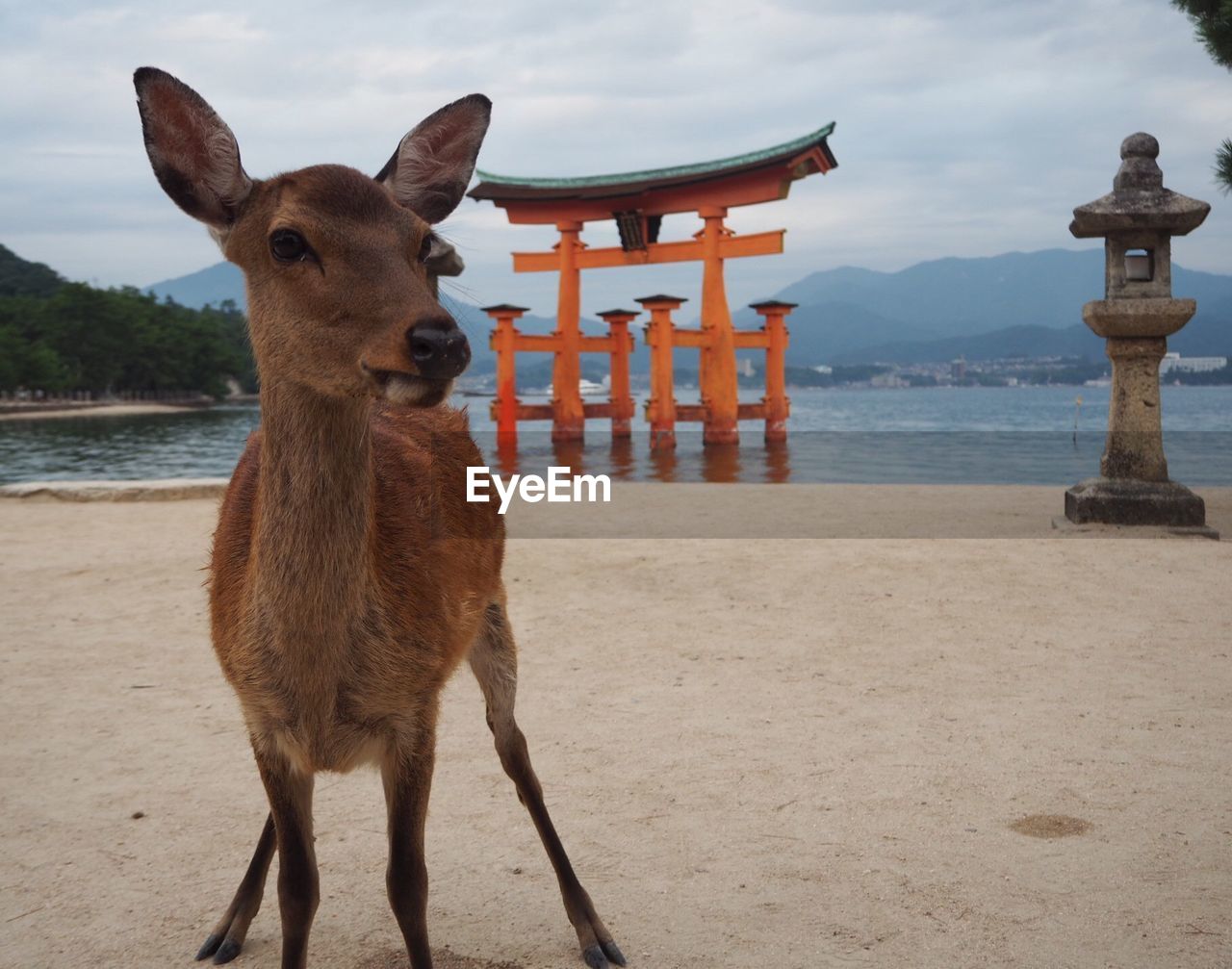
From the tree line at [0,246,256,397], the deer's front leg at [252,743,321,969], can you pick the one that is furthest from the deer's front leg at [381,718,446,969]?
the tree line at [0,246,256,397]

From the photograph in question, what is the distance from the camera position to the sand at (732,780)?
9.39ft

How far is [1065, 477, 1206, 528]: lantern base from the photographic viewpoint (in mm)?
8773

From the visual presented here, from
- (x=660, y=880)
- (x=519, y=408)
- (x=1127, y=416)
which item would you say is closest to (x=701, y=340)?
(x=519, y=408)

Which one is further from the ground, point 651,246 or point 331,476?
point 651,246

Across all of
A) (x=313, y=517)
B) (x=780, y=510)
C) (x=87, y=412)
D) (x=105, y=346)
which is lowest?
(x=780, y=510)

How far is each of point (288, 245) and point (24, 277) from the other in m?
81.5

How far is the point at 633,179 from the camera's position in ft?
72.6

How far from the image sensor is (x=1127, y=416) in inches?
349

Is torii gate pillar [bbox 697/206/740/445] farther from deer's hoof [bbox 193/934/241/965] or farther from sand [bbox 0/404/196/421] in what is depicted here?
sand [bbox 0/404/196/421]

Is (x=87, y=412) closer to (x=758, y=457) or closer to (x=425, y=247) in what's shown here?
(x=758, y=457)

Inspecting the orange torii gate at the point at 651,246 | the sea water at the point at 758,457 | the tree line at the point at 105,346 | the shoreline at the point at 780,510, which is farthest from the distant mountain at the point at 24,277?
the shoreline at the point at 780,510

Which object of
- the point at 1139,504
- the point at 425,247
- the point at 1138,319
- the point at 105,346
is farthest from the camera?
the point at 105,346

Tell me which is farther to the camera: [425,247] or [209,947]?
[209,947]

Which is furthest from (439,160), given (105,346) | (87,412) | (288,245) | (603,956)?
(105,346)
